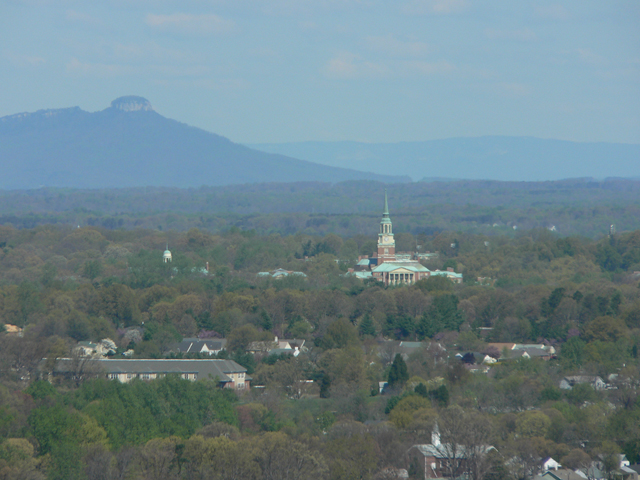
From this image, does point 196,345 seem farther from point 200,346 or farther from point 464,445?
point 464,445

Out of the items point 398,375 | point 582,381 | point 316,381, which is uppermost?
point 398,375

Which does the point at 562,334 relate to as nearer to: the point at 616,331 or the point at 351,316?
the point at 616,331

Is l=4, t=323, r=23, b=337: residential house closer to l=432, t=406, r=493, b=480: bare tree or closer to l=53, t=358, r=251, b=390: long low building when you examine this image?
l=53, t=358, r=251, b=390: long low building

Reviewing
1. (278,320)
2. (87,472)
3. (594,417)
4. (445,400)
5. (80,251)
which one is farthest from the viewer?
(80,251)

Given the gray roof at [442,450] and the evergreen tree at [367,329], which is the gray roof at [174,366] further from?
the gray roof at [442,450]

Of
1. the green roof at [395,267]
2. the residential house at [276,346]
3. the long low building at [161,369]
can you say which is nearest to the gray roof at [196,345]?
the residential house at [276,346]

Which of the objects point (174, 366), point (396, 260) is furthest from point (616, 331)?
point (396, 260)

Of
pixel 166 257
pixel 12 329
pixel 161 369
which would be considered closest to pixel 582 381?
pixel 161 369

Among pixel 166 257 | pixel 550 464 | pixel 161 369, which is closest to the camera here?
pixel 550 464
